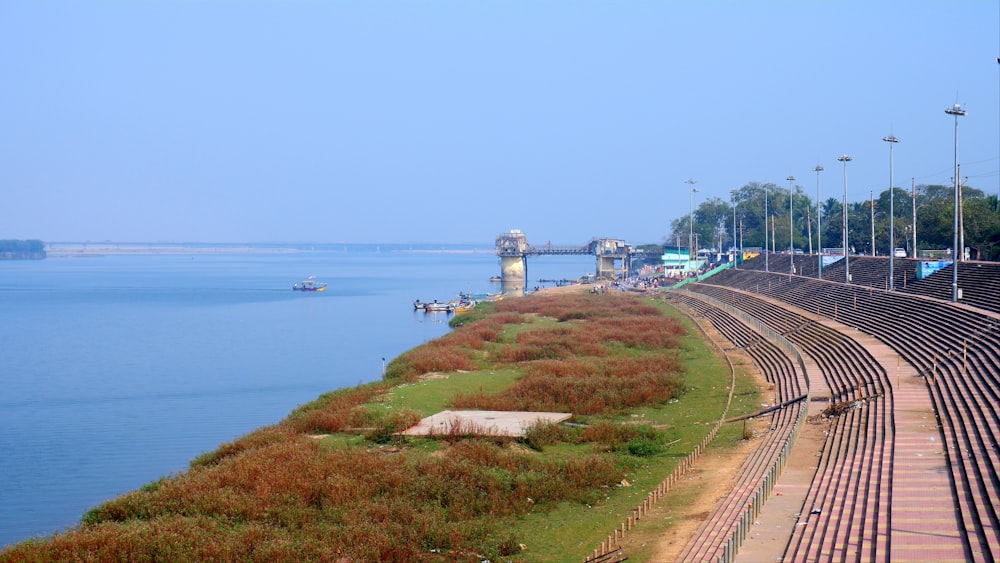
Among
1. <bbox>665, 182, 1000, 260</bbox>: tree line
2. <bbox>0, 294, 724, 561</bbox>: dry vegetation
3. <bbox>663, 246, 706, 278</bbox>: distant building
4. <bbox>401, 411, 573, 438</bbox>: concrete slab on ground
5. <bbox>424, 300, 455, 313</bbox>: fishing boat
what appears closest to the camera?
<bbox>0, 294, 724, 561</bbox>: dry vegetation

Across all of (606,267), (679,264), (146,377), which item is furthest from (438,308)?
(146,377)

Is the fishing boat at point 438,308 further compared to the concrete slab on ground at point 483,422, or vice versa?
the fishing boat at point 438,308

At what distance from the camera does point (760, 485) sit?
835 inches

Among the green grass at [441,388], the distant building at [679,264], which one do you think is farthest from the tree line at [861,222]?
the green grass at [441,388]

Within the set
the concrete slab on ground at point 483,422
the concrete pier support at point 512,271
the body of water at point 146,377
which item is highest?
the concrete pier support at point 512,271

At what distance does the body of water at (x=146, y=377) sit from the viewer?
31406 millimetres

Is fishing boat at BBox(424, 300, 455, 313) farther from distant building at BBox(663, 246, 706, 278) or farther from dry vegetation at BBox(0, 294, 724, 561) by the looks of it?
dry vegetation at BBox(0, 294, 724, 561)

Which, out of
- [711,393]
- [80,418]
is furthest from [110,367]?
[711,393]

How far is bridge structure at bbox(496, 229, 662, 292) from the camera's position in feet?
476

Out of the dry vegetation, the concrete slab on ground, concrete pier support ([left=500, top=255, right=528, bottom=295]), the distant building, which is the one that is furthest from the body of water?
the distant building

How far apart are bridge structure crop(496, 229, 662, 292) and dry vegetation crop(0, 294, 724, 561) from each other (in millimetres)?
106058

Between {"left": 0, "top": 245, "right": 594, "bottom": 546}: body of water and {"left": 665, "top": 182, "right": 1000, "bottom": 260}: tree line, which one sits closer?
{"left": 0, "top": 245, "right": 594, "bottom": 546}: body of water

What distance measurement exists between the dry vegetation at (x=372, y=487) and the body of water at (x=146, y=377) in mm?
5157

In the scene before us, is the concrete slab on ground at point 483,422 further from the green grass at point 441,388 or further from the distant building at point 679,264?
the distant building at point 679,264
